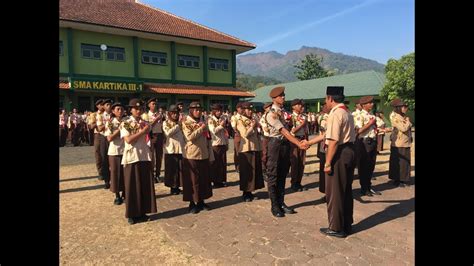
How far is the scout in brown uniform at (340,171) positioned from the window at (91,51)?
69.3 feet

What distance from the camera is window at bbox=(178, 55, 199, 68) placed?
25.3 metres

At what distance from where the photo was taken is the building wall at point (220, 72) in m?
26.7

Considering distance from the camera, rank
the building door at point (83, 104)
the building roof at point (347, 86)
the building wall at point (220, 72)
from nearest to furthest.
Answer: the building door at point (83, 104), the building wall at point (220, 72), the building roof at point (347, 86)

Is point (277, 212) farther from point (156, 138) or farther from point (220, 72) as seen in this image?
point (220, 72)

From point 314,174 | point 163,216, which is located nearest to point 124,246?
point 163,216

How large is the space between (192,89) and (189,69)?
1.87 m

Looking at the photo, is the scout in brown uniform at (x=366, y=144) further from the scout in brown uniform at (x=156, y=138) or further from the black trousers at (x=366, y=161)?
the scout in brown uniform at (x=156, y=138)

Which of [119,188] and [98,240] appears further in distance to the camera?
[119,188]

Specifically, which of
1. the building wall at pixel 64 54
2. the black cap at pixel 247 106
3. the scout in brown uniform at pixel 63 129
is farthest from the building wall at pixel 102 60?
the black cap at pixel 247 106
